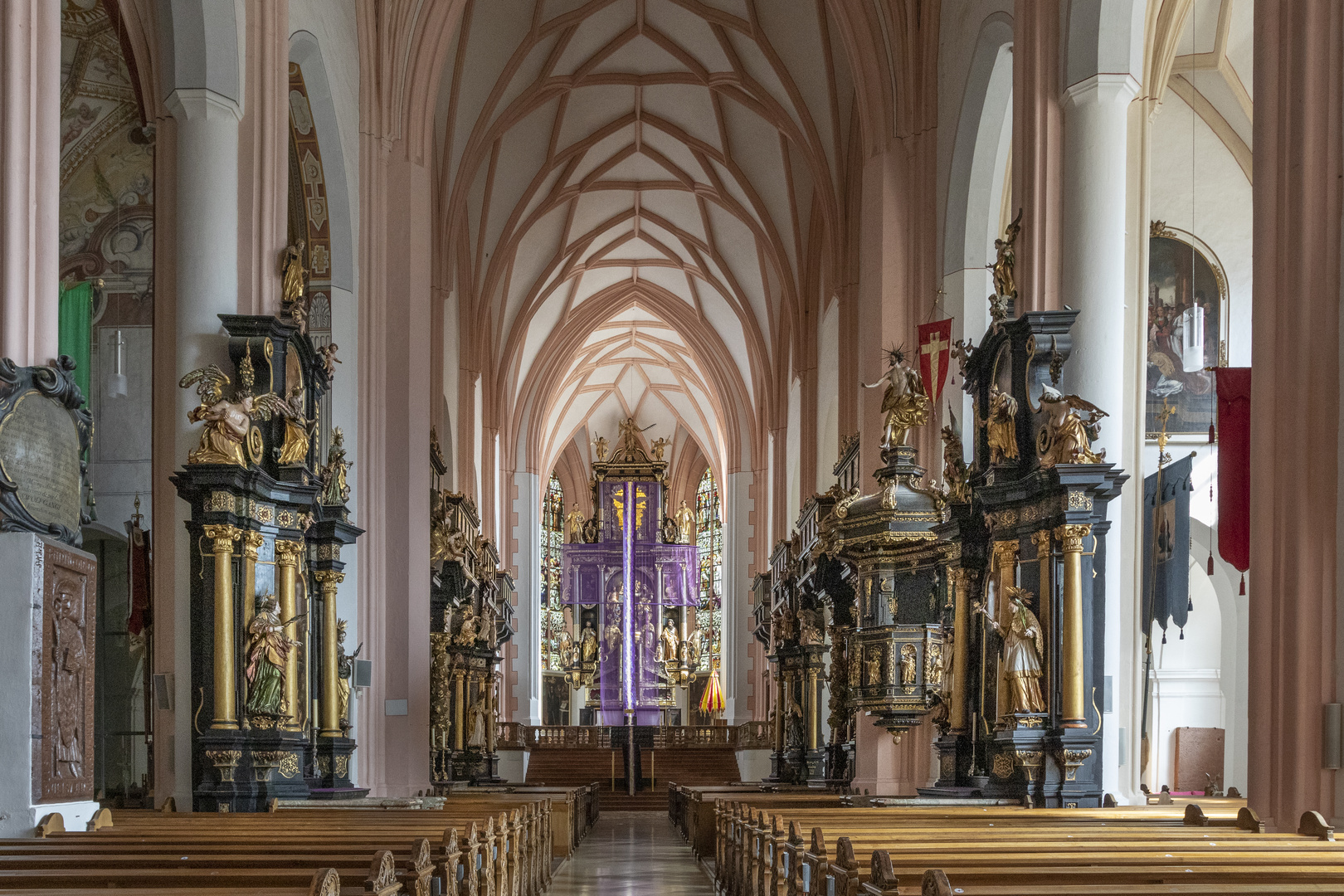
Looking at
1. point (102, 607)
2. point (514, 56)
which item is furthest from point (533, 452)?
point (102, 607)

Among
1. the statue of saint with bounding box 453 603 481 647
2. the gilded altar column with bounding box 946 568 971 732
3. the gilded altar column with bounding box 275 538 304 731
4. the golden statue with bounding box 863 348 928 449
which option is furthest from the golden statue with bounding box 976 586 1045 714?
the statue of saint with bounding box 453 603 481 647

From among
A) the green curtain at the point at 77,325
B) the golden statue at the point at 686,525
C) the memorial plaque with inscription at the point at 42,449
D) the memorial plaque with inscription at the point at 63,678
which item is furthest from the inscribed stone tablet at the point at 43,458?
the golden statue at the point at 686,525

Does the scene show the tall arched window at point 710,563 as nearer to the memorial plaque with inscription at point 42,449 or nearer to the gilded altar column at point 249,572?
the gilded altar column at point 249,572

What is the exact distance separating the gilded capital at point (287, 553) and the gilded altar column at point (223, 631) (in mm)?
668

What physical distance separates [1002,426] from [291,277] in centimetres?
563

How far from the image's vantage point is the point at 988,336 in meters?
11.4

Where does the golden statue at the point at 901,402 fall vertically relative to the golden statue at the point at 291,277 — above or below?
below

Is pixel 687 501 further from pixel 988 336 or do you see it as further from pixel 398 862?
pixel 398 862

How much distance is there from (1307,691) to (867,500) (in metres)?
7.94

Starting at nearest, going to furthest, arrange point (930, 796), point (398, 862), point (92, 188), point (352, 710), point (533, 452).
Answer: point (398, 862), point (930, 796), point (352, 710), point (92, 188), point (533, 452)

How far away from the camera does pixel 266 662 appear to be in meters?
10.8

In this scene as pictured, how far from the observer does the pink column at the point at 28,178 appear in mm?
7195

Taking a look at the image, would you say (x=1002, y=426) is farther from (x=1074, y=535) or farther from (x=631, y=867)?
(x=631, y=867)

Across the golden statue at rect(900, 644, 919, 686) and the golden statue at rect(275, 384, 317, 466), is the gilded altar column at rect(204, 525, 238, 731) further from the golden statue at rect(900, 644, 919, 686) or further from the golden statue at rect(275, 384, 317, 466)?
the golden statue at rect(900, 644, 919, 686)
